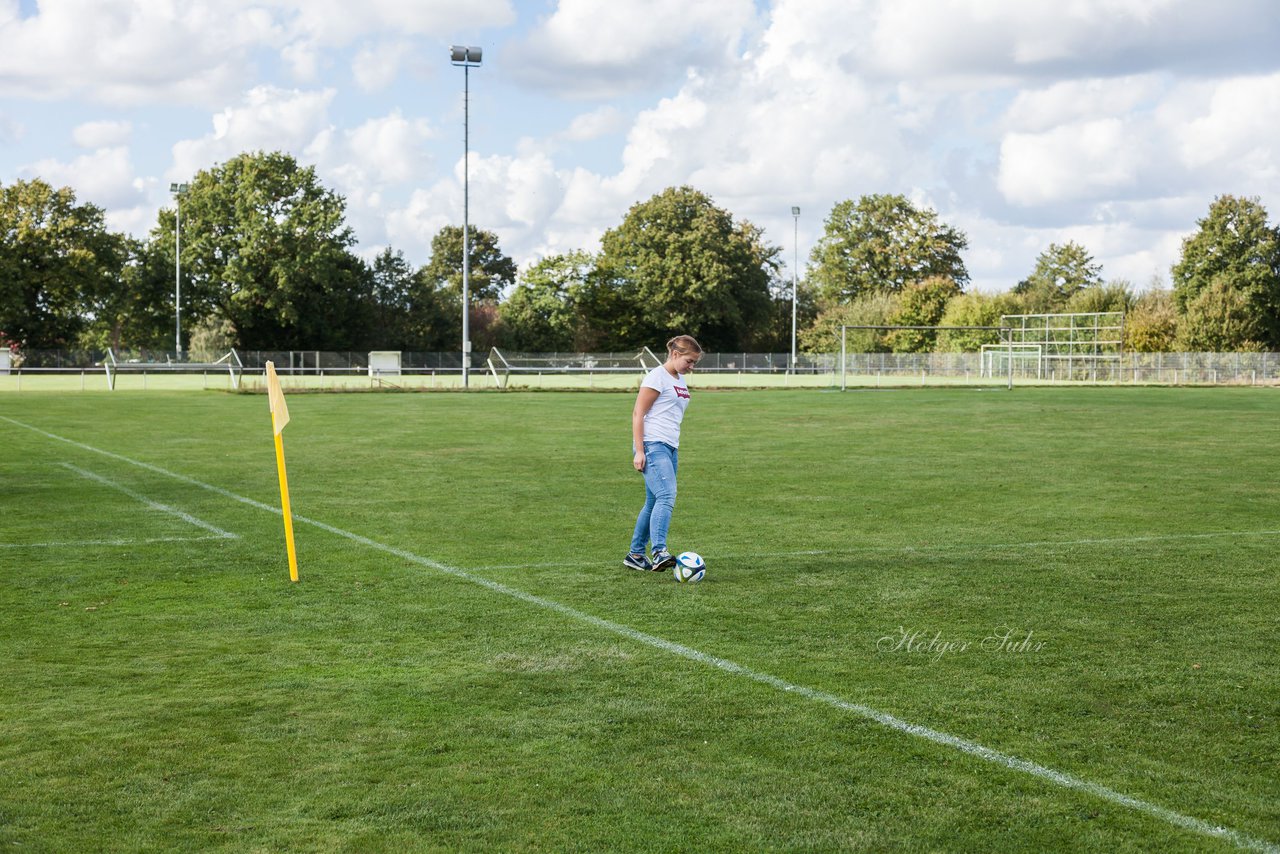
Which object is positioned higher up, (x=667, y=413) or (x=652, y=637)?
(x=667, y=413)

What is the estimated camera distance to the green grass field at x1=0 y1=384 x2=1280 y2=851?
4867 millimetres

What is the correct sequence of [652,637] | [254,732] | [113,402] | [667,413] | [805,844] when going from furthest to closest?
[113,402] < [667,413] < [652,637] < [254,732] < [805,844]

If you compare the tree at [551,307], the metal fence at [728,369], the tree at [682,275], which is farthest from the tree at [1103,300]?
the tree at [551,307]

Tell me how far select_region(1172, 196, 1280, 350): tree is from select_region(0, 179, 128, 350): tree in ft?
215

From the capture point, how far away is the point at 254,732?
5859 mm

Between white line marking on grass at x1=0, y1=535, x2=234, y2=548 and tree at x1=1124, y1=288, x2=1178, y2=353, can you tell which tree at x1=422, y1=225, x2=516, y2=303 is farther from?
white line marking on grass at x1=0, y1=535, x2=234, y2=548

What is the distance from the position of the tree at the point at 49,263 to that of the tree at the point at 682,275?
34.6 meters

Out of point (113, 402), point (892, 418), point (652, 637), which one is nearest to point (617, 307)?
point (113, 402)

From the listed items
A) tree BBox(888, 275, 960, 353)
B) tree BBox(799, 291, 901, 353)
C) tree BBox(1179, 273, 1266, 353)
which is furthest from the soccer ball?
tree BBox(888, 275, 960, 353)

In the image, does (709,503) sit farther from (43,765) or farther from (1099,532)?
(43,765)

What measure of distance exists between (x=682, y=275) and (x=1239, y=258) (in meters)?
36.5

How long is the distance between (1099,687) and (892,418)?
24183mm

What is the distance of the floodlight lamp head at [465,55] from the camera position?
47719mm

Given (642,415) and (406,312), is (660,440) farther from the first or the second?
(406,312)
